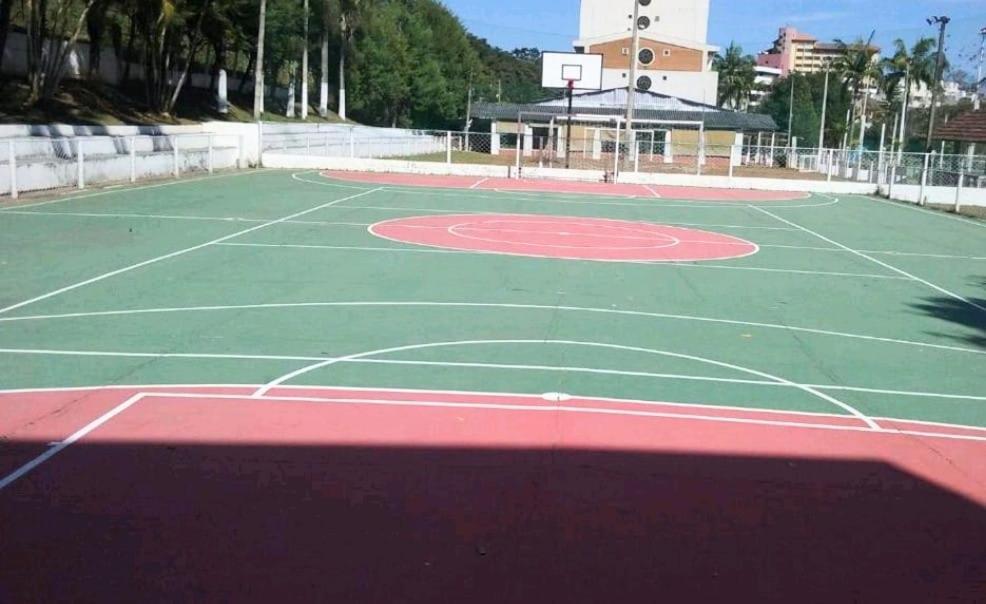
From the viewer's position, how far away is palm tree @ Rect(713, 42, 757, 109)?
117 m

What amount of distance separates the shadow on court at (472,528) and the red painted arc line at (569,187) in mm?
28594

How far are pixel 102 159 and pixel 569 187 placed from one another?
679 inches

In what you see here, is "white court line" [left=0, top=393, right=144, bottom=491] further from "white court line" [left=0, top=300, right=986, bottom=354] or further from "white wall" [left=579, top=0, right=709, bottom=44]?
"white wall" [left=579, top=0, right=709, bottom=44]

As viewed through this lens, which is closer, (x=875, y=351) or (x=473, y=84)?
(x=875, y=351)

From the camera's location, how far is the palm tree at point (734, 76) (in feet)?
383

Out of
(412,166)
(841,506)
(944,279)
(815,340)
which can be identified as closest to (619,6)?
(412,166)

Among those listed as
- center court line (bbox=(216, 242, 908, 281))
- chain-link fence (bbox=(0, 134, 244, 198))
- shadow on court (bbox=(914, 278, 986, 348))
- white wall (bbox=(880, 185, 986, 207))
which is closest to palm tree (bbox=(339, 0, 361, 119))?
chain-link fence (bbox=(0, 134, 244, 198))

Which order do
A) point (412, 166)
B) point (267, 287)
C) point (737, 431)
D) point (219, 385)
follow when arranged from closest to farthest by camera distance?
point (737, 431) → point (219, 385) → point (267, 287) → point (412, 166)

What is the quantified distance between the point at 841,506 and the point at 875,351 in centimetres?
569

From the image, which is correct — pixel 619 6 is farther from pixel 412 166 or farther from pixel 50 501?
pixel 50 501

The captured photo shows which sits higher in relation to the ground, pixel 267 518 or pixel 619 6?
pixel 619 6

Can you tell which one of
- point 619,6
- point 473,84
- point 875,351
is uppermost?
point 619,6

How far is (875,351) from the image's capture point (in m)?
11.6

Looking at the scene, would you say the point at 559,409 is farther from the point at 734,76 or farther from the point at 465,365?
the point at 734,76
